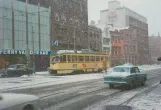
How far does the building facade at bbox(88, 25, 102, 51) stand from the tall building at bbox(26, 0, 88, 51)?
269cm

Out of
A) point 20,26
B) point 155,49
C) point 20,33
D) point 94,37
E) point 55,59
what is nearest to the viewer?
point 55,59

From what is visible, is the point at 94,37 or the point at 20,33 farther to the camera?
the point at 94,37

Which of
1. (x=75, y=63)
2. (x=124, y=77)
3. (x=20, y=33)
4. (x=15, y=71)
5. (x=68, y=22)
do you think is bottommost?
(x=15, y=71)

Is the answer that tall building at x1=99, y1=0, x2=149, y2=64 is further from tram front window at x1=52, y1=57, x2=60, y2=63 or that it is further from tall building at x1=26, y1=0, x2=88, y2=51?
tram front window at x1=52, y1=57, x2=60, y2=63

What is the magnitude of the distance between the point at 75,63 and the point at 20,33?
1927cm

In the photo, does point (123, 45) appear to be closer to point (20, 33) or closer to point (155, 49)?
point (20, 33)

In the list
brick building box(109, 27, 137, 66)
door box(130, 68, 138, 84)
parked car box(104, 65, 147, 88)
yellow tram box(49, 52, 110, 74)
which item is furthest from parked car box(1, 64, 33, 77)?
brick building box(109, 27, 137, 66)

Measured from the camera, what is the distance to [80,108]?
11516mm

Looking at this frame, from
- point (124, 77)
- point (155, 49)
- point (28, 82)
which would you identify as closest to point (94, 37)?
point (28, 82)

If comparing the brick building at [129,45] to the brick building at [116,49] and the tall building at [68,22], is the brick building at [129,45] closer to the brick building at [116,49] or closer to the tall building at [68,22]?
the brick building at [116,49]

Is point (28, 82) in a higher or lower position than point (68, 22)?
lower

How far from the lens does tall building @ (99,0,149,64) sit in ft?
349

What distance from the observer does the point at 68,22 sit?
233ft

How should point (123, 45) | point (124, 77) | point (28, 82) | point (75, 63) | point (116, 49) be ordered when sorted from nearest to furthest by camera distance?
point (124, 77) → point (28, 82) → point (75, 63) → point (116, 49) → point (123, 45)
